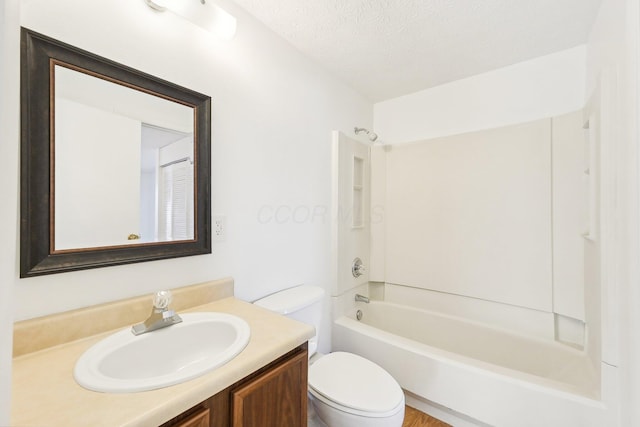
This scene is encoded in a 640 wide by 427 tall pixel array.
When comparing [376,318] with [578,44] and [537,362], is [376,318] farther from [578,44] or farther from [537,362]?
[578,44]

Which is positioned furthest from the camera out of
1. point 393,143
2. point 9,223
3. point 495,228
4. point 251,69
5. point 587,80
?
point 393,143

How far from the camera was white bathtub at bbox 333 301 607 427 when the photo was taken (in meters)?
1.25

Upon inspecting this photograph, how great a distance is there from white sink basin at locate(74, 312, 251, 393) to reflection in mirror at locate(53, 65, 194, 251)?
361mm

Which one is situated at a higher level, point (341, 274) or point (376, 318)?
point (341, 274)

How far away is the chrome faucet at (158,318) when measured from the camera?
2.96 ft

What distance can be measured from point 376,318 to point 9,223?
7.80 ft

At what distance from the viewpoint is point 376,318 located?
2.32m

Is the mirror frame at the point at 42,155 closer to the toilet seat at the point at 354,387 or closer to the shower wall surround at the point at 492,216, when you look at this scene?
the toilet seat at the point at 354,387

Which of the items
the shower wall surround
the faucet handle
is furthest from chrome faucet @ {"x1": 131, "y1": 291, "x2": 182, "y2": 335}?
the shower wall surround

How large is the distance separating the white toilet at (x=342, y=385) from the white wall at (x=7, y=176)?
1.07 meters

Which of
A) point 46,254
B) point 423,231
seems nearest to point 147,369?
point 46,254

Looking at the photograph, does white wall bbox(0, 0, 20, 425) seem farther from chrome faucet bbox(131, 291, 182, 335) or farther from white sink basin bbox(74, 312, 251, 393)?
chrome faucet bbox(131, 291, 182, 335)

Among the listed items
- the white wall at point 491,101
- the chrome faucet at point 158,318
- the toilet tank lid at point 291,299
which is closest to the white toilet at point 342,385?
the toilet tank lid at point 291,299

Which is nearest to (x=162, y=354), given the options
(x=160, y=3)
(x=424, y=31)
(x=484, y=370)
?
(x=160, y=3)
